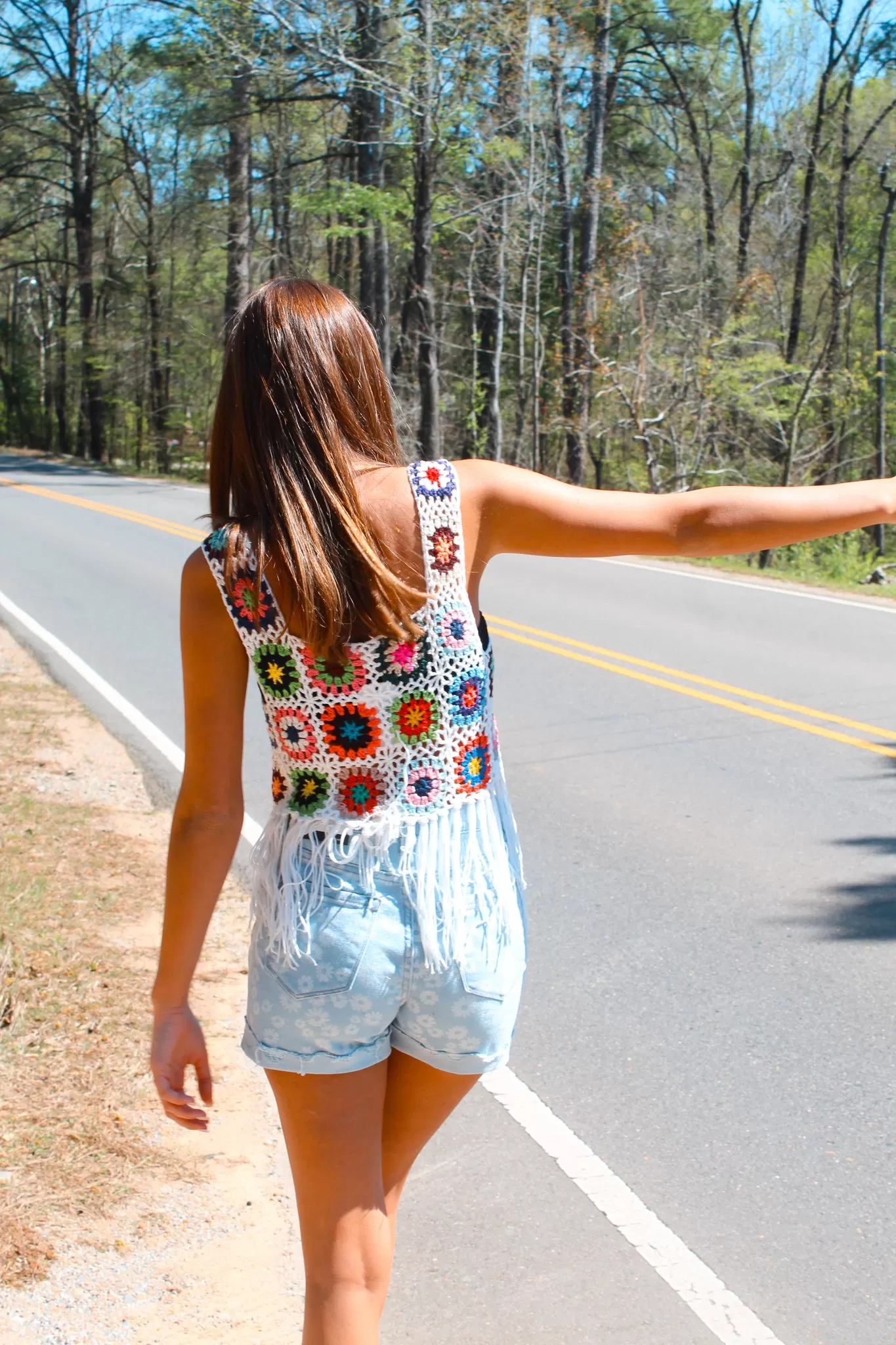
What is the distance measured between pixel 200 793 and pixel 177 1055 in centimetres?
44

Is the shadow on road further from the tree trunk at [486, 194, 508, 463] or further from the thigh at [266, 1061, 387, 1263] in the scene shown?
the tree trunk at [486, 194, 508, 463]

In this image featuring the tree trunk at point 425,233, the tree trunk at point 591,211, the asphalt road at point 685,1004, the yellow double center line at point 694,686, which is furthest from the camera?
the tree trunk at point 425,233

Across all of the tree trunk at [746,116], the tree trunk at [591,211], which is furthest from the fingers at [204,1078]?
the tree trunk at [746,116]

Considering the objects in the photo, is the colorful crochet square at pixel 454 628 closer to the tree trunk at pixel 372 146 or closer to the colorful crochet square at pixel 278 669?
the colorful crochet square at pixel 278 669

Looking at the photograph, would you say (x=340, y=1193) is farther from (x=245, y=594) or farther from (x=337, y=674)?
(x=245, y=594)

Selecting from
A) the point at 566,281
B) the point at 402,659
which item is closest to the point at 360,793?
the point at 402,659

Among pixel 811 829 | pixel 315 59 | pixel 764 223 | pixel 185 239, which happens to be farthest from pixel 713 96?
pixel 811 829

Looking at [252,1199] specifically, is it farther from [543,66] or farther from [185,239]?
[185,239]

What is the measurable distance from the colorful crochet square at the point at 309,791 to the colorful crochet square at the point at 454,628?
0.27 metres

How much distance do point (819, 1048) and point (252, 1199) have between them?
6.20 ft

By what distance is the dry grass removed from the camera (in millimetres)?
3148

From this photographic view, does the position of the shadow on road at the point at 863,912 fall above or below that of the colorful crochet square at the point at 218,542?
below

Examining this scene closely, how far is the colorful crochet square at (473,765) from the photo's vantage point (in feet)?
6.15

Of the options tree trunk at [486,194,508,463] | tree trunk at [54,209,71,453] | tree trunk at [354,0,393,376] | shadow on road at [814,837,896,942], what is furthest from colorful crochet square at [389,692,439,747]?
tree trunk at [54,209,71,453]
